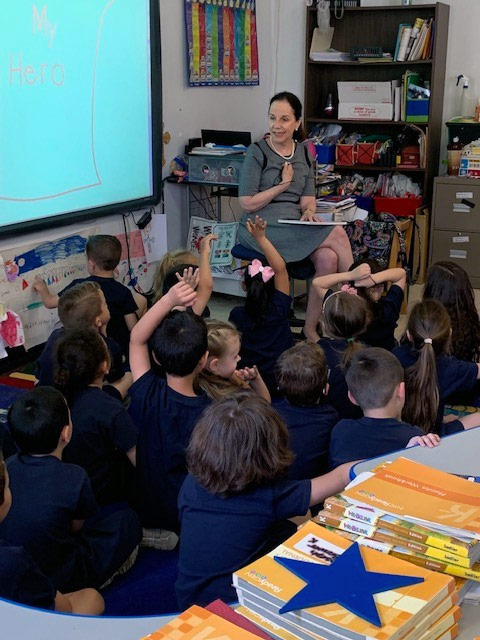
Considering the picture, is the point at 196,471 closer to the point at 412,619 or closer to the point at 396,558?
the point at 396,558

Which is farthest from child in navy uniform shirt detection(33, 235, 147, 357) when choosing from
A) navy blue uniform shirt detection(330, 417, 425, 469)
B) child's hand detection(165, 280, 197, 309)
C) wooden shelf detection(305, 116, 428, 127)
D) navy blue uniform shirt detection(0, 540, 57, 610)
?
wooden shelf detection(305, 116, 428, 127)

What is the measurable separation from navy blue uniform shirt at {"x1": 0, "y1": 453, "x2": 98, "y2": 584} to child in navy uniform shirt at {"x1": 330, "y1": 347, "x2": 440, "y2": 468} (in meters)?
0.64

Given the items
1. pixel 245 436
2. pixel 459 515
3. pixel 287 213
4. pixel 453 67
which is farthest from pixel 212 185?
pixel 459 515

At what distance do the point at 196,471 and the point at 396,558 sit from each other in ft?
1.85

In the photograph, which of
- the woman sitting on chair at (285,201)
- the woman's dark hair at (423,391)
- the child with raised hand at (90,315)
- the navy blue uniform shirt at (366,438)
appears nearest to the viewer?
the navy blue uniform shirt at (366,438)

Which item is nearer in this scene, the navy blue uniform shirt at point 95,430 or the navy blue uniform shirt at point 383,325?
the navy blue uniform shirt at point 95,430

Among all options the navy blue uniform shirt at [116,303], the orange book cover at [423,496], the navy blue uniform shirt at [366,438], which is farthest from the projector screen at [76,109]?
the orange book cover at [423,496]

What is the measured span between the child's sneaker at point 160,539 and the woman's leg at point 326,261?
1.83 metres

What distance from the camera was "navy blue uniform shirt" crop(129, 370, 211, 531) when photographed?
7.07 feet

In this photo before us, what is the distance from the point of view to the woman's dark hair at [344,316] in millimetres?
2826

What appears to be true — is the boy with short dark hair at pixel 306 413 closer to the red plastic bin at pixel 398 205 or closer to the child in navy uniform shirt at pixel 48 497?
the child in navy uniform shirt at pixel 48 497

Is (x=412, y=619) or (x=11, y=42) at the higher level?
(x=11, y=42)

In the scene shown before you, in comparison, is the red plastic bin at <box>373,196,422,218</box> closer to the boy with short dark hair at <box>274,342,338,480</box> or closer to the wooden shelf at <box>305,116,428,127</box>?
the wooden shelf at <box>305,116,428,127</box>

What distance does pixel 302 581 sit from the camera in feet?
3.31
